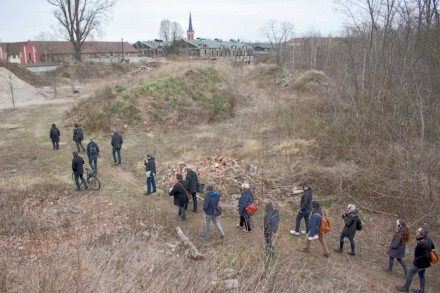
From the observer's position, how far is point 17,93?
2977 cm

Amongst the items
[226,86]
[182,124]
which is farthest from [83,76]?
[182,124]

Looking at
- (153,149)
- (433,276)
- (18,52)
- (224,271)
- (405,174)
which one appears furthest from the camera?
(18,52)

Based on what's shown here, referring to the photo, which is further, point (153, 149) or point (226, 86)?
point (226, 86)

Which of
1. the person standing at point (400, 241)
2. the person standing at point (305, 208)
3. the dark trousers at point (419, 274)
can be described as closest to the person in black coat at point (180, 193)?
the person standing at point (305, 208)

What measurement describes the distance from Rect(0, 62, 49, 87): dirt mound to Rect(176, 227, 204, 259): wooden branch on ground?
34.2 m

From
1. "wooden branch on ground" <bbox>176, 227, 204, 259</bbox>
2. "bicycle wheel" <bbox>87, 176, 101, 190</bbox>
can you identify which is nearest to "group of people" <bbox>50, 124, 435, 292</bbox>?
"bicycle wheel" <bbox>87, 176, 101, 190</bbox>

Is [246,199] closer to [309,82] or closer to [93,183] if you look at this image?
[93,183]

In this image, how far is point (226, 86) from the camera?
2645 centimetres

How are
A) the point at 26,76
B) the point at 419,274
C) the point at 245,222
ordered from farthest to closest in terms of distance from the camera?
the point at 26,76, the point at 245,222, the point at 419,274

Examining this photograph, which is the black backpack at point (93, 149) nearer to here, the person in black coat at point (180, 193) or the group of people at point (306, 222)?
the group of people at point (306, 222)

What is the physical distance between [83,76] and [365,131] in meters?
38.2

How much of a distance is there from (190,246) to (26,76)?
3636 cm

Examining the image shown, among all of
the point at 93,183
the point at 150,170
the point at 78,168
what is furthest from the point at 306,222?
the point at 78,168

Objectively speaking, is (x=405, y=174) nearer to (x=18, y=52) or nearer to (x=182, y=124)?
(x=182, y=124)
